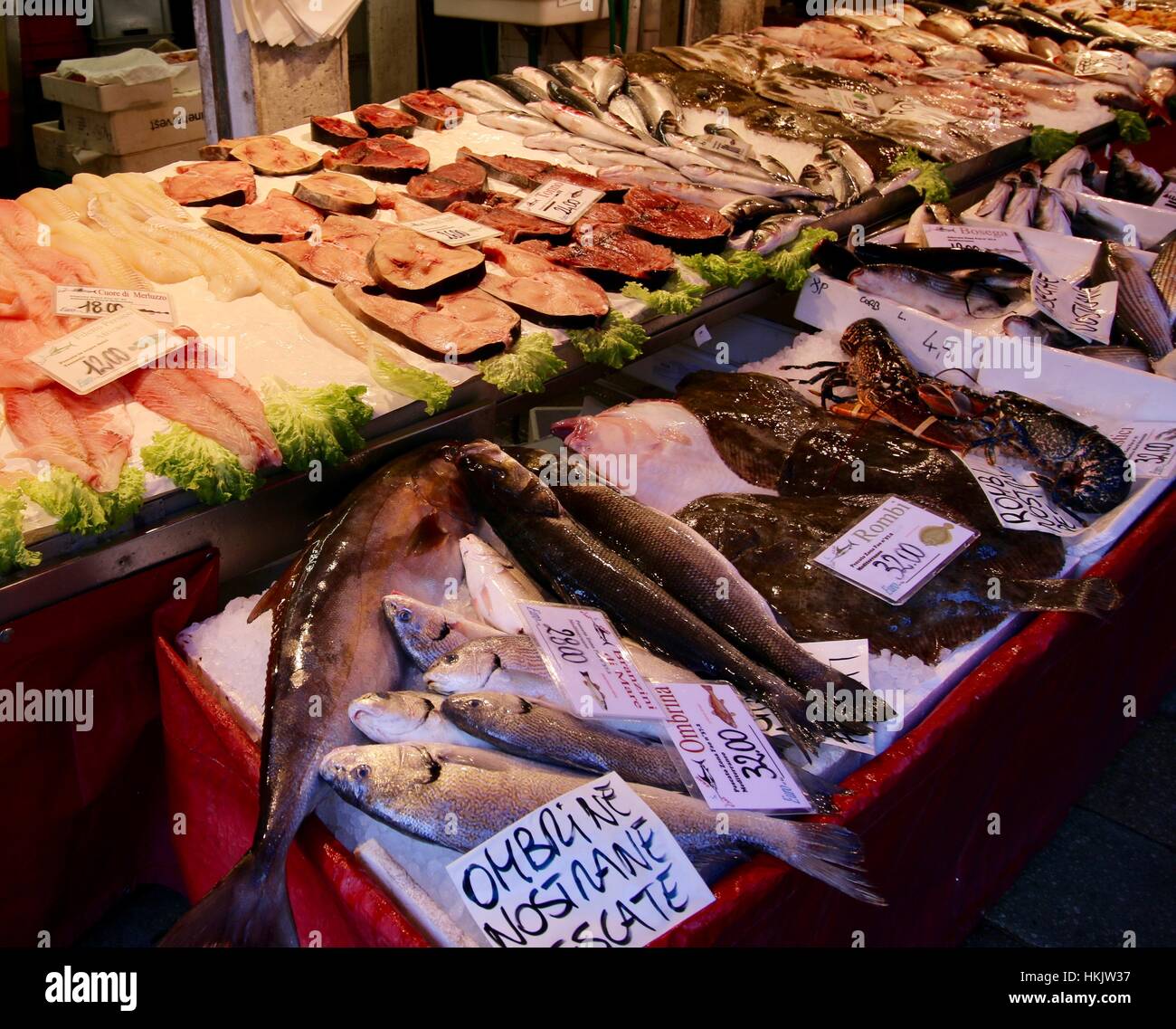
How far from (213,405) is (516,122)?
3.06m

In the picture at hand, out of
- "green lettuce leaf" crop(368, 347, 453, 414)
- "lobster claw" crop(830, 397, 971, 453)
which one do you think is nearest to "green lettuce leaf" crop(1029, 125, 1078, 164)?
"lobster claw" crop(830, 397, 971, 453)

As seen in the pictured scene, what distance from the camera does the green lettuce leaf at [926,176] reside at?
4797 millimetres

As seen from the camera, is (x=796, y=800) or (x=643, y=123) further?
(x=643, y=123)

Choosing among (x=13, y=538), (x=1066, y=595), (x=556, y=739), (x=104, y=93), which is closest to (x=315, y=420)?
(x=13, y=538)

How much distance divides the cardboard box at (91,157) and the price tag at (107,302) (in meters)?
4.92

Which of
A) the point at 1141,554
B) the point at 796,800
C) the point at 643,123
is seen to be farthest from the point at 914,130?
the point at 796,800

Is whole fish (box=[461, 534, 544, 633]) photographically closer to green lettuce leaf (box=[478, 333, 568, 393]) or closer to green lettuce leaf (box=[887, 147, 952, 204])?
green lettuce leaf (box=[478, 333, 568, 393])

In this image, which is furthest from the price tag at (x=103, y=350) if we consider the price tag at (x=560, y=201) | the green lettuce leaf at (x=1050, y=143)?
the green lettuce leaf at (x=1050, y=143)

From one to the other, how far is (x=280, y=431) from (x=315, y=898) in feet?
3.70

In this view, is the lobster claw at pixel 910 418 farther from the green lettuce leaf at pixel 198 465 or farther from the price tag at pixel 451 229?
the green lettuce leaf at pixel 198 465

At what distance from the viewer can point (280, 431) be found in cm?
246

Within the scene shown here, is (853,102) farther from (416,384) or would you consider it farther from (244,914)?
(244,914)
